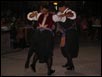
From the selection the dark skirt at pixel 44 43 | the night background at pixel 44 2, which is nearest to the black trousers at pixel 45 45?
the dark skirt at pixel 44 43

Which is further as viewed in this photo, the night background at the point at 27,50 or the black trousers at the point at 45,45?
the night background at the point at 27,50

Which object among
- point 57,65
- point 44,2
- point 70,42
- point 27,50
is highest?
point 44,2

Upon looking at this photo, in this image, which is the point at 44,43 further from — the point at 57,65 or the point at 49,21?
the point at 57,65

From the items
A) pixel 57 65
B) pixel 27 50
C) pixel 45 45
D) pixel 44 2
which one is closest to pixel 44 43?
pixel 45 45

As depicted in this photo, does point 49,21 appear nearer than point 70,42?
Yes

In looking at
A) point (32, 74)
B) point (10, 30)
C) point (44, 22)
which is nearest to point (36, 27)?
point (44, 22)

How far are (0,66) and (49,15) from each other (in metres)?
2.45

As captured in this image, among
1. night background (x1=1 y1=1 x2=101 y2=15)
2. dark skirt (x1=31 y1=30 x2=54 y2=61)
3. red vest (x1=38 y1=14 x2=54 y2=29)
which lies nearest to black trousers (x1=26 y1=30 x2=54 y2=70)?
dark skirt (x1=31 y1=30 x2=54 y2=61)

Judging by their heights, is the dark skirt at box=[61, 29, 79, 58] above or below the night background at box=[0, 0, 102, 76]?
above

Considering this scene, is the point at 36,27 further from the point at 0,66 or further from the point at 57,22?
the point at 0,66

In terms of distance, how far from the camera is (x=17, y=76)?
1070 centimetres

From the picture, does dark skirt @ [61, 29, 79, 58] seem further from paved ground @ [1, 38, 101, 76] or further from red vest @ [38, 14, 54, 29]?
red vest @ [38, 14, 54, 29]

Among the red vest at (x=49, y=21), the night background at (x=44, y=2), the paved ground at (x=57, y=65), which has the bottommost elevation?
the paved ground at (x=57, y=65)

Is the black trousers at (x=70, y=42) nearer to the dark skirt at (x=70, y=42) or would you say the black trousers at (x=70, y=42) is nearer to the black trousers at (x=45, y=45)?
the dark skirt at (x=70, y=42)
